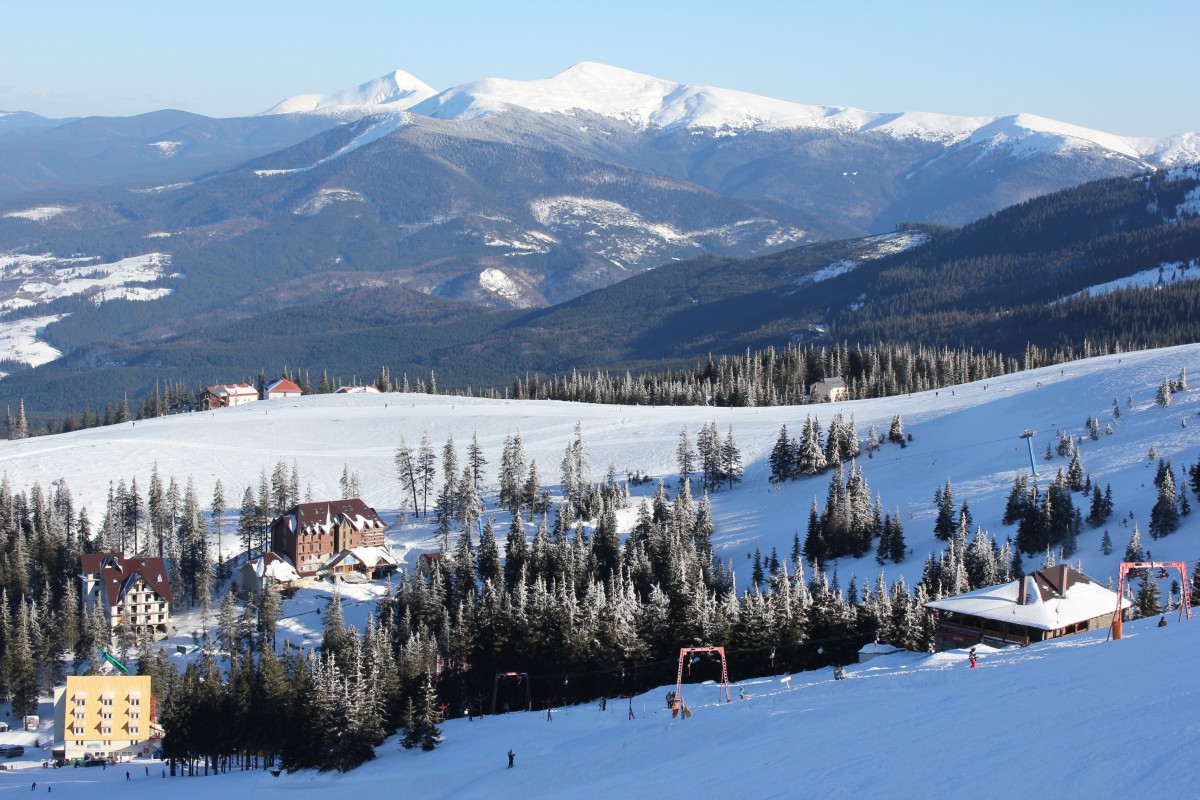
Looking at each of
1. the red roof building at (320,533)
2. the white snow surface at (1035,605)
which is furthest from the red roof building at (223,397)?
the white snow surface at (1035,605)

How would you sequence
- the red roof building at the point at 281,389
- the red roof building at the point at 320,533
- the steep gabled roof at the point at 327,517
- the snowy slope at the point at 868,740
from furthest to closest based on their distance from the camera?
the red roof building at the point at 281,389, the steep gabled roof at the point at 327,517, the red roof building at the point at 320,533, the snowy slope at the point at 868,740

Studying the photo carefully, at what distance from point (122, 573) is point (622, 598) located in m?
46.9

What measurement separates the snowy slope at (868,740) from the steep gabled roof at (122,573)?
114 feet

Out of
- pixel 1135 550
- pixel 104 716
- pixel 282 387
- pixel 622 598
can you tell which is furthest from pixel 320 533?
pixel 282 387

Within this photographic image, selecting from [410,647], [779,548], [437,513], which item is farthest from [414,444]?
[410,647]

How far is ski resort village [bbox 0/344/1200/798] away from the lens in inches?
1533

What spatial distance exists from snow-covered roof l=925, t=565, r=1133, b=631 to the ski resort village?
175mm

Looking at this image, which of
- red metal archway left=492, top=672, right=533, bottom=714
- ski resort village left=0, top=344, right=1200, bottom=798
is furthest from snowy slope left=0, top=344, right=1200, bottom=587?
red metal archway left=492, top=672, right=533, bottom=714

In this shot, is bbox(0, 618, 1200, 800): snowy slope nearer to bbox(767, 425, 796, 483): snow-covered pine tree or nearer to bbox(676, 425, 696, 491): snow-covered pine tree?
bbox(767, 425, 796, 483): snow-covered pine tree

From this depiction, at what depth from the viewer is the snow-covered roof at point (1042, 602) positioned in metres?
57.6

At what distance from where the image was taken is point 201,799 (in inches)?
2201

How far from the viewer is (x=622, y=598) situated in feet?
217

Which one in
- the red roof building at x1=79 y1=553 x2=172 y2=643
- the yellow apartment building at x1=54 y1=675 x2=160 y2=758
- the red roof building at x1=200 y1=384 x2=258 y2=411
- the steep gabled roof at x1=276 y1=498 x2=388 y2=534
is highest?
the red roof building at x1=200 y1=384 x2=258 y2=411

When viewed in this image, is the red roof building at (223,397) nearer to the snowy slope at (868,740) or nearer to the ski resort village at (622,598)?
the ski resort village at (622,598)
